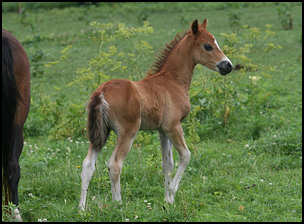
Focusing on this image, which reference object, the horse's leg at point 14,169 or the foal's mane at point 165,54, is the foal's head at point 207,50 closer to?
the foal's mane at point 165,54

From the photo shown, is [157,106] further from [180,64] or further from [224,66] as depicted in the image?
[224,66]

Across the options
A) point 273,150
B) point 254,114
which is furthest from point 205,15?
point 273,150

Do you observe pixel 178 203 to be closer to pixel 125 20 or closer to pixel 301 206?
pixel 301 206

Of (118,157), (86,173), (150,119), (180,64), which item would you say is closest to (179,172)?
(150,119)

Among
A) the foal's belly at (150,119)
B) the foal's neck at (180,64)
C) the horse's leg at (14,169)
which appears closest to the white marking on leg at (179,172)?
the foal's belly at (150,119)

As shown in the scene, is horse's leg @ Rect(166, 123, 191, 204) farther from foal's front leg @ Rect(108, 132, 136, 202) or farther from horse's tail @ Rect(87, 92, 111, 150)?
horse's tail @ Rect(87, 92, 111, 150)

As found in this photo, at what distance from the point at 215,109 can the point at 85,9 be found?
663 inches

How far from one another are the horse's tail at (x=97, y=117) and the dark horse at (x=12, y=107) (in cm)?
59

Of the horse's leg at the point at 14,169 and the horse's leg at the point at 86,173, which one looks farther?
the horse's leg at the point at 86,173

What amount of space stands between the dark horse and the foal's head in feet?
5.75

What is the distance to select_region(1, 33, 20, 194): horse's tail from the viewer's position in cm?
411

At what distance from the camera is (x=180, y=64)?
5375mm

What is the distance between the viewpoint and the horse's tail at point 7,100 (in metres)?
4.11

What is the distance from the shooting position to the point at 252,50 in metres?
14.3
